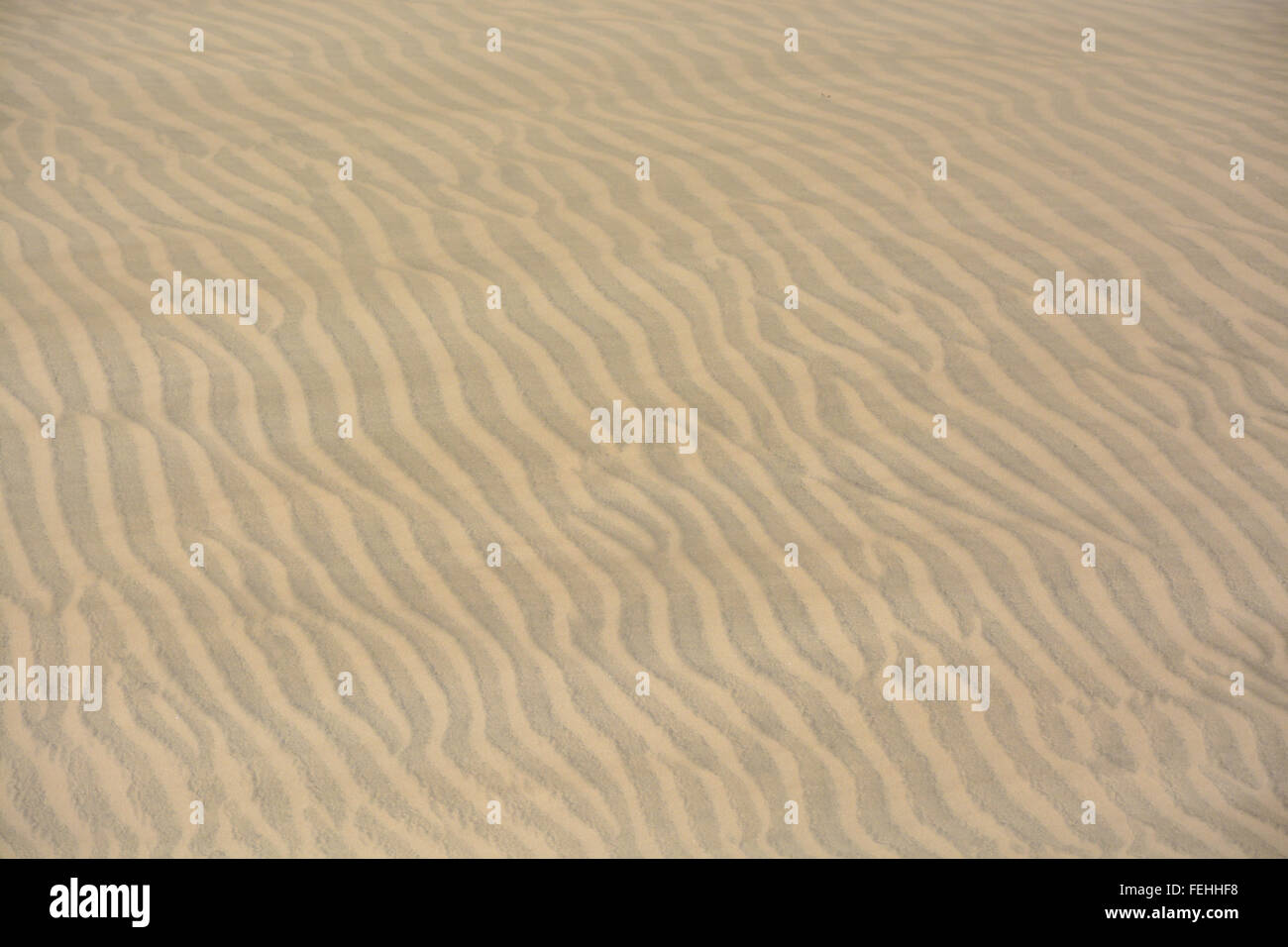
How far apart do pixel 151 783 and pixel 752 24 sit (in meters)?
6.70

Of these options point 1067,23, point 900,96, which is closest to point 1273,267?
point 900,96

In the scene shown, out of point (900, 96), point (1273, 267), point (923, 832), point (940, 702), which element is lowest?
point (923, 832)

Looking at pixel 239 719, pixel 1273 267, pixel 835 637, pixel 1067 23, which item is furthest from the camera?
pixel 1067 23

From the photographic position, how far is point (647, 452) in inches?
210

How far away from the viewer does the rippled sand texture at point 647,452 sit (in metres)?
4.09

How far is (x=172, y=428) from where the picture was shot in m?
5.38

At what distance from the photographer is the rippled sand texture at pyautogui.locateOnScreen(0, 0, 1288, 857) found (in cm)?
409

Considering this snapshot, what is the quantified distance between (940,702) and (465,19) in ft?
21.1

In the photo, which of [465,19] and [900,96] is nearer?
[900,96]

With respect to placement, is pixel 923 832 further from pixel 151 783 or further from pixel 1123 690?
Answer: pixel 151 783

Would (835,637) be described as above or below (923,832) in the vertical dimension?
above

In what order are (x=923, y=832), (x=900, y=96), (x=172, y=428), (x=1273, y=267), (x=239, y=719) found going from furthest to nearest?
(x=900, y=96) → (x=1273, y=267) → (x=172, y=428) → (x=239, y=719) → (x=923, y=832)

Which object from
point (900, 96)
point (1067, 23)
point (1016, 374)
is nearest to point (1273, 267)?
point (1016, 374)

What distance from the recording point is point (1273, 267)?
620 centimetres
